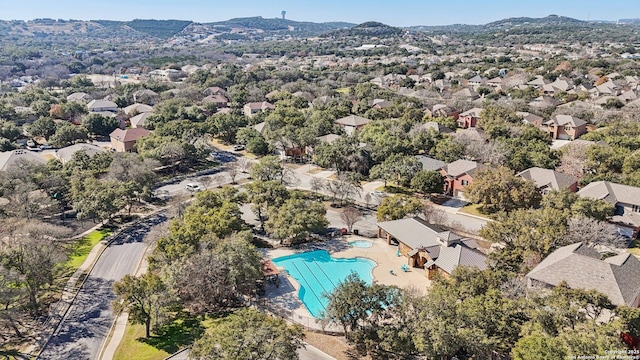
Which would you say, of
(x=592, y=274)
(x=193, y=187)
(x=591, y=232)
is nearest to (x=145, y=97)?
(x=193, y=187)

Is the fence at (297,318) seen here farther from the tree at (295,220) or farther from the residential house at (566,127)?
the residential house at (566,127)

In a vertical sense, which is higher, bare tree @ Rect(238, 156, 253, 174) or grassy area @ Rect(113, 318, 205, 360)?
bare tree @ Rect(238, 156, 253, 174)

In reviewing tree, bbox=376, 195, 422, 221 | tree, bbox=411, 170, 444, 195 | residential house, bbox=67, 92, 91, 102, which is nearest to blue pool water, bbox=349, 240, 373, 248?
tree, bbox=376, 195, 422, 221

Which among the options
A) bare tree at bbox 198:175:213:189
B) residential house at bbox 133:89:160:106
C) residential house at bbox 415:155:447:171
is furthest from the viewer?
residential house at bbox 133:89:160:106

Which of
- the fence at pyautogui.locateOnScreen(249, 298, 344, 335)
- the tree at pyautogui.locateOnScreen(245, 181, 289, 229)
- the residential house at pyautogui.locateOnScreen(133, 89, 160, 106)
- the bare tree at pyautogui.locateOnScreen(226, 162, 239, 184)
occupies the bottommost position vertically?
the fence at pyautogui.locateOnScreen(249, 298, 344, 335)

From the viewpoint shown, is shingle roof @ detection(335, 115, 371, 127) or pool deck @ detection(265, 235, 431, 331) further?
shingle roof @ detection(335, 115, 371, 127)

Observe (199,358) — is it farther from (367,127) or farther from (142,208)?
(367,127)

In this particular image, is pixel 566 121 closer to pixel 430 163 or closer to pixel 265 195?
pixel 430 163

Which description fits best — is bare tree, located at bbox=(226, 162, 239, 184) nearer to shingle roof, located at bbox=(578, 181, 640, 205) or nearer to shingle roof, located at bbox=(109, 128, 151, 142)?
shingle roof, located at bbox=(109, 128, 151, 142)
